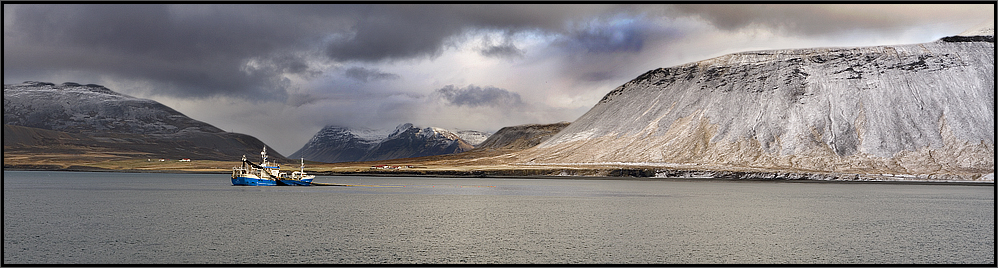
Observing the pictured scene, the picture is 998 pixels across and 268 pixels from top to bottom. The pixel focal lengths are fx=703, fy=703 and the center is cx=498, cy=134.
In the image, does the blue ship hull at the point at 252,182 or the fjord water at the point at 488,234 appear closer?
the fjord water at the point at 488,234

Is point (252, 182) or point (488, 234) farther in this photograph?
point (252, 182)

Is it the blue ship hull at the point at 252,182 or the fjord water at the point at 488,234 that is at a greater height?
the fjord water at the point at 488,234

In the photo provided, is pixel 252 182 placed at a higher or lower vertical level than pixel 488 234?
lower

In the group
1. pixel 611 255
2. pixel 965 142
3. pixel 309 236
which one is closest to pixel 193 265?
pixel 309 236

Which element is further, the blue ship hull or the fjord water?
the blue ship hull

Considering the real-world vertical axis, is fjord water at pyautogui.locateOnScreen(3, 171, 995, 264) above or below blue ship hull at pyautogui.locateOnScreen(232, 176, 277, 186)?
above

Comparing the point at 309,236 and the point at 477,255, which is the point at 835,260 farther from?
the point at 309,236

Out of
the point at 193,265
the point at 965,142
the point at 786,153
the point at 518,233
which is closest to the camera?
the point at 193,265

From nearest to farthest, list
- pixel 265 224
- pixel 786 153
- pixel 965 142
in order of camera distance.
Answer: pixel 265 224 < pixel 965 142 < pixel 786 153

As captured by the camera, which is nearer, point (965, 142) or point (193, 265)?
point (193, 265)
